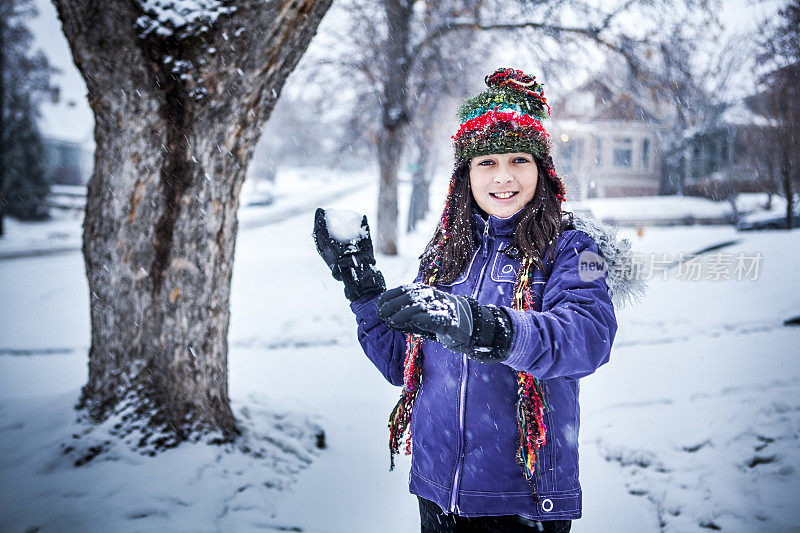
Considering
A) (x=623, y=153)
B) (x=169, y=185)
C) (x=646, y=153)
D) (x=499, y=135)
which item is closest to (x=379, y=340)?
(x=499, y=135)

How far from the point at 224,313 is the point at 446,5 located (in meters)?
9.97

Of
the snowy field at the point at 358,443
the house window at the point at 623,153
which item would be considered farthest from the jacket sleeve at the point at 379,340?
the house window at the point at 623,153

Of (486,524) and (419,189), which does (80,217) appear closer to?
(419,189)

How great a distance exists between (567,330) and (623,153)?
28292 millimetres

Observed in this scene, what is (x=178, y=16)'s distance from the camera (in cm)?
263

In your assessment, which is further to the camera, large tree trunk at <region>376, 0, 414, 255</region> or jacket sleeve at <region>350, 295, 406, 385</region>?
large tree trunk at <region>376, 0, 414, 255</region>

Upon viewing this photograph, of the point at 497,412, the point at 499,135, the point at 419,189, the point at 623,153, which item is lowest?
the point at 497,412

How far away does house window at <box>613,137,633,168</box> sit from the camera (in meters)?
25.5

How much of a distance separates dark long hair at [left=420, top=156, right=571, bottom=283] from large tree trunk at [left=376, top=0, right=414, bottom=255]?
31.3ft

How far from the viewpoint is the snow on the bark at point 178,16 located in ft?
8.57

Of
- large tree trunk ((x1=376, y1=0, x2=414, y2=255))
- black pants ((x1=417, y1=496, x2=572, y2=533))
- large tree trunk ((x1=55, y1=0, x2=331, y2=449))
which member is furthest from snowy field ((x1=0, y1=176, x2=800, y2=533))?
large tree trunk ((x1=376, y1=0, x2=414, y2=255))

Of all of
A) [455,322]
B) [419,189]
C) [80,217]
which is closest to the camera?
[455,322]

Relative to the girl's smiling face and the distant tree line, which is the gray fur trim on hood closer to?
the girl's smiling face

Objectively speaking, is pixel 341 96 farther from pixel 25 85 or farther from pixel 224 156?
pixel 25 85
